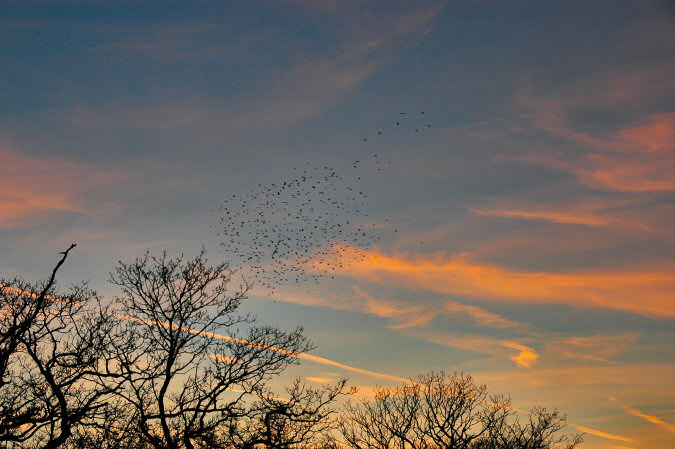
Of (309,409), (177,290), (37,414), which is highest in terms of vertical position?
(177,290)

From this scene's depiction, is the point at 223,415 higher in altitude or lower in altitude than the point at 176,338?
lower

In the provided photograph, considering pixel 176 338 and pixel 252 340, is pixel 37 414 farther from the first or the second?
pixel 252 340

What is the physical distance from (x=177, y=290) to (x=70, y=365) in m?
5.61

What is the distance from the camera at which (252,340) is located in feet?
81.7

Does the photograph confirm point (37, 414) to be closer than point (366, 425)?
Yes

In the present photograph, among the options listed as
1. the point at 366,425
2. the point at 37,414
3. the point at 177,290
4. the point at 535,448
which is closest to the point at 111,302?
the point at 177,290

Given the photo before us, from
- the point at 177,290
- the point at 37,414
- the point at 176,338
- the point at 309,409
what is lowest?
the point at 37,414

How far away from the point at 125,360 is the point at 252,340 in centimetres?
509

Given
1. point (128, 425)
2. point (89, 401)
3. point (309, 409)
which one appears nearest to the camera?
point (89, 401)

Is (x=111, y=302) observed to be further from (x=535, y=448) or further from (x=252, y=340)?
(x=535, y=448)

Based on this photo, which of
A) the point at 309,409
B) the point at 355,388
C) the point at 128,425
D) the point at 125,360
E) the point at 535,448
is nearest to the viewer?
the point at 128,425

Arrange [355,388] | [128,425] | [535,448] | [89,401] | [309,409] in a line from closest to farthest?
[89,401], [128,425], [309,409], [355,388], [535,448]

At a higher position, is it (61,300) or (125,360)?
(61,300)

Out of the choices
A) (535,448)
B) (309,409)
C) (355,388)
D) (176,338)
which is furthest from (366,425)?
(176,338)
